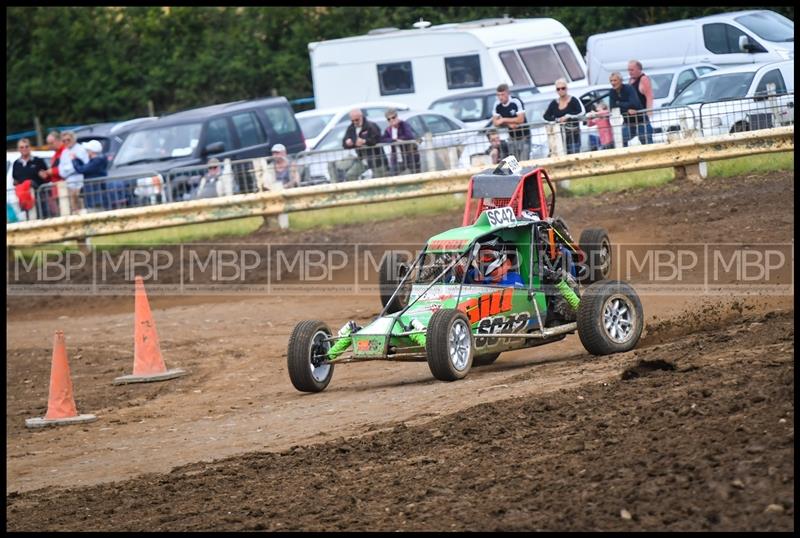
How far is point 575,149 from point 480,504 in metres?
12.8

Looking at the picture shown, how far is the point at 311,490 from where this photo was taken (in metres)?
7.58

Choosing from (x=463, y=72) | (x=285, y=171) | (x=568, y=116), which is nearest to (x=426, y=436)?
(x=568, y=116)

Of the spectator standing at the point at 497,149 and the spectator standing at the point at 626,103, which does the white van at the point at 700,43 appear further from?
the spectator standing at the point at 497,149

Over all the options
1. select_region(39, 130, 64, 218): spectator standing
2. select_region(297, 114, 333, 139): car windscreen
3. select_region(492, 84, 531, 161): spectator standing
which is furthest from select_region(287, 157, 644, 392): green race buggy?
select_region(297, 114, 333, 139): car windscreen

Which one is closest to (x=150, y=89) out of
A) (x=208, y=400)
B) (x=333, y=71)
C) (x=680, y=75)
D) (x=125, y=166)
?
(x=333, y=71)

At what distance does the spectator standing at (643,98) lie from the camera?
1880 centimetres

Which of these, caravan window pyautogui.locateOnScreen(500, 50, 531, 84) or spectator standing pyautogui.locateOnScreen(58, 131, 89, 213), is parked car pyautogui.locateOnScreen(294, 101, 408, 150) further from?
spectator standing pyautogui.locateOnScreen(58, 131, 89, 213)

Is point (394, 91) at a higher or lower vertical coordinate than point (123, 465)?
higher

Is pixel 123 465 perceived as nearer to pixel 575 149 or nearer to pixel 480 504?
pixel 480 504

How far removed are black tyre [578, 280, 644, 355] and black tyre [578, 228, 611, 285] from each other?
1.27 m

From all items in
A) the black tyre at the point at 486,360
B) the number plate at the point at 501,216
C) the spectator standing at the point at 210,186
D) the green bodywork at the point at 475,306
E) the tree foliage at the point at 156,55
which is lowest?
the black tyre at the point at 486,360

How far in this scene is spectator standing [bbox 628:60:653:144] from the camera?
61.7 feet

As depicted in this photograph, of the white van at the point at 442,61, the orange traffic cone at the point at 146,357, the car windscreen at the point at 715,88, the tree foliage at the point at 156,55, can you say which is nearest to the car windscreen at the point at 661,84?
the car windscreen at the point at 715,88

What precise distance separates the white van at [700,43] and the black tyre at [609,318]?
33.9 feet
